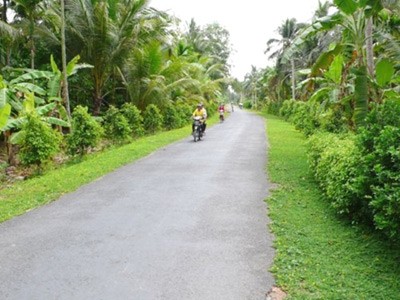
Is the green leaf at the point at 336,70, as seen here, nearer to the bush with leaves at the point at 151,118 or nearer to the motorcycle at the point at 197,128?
the motorcycle at the point at 197,128

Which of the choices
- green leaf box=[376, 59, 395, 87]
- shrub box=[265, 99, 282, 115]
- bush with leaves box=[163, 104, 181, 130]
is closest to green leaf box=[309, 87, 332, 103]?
green leaf box=[376, 59, 395, 87]

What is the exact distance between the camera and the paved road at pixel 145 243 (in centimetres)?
378

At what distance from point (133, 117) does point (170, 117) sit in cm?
480

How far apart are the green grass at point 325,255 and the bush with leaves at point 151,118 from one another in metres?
12.7

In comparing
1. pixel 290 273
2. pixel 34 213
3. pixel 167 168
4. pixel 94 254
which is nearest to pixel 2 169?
pixel 167 168

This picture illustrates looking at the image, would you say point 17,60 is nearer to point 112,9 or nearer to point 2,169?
point 112,9

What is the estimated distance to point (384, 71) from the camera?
754 centimetres

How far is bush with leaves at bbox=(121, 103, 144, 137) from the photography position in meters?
16.9

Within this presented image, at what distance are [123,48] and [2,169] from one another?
8325 millimetres

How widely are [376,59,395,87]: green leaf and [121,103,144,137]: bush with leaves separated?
11.2 metres

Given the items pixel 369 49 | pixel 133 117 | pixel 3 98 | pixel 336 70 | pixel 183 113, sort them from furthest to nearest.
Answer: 1. pixel 183 113
2. pixel 133 117
3. pixel 3 98
4. pixel 336 70
5. pixel 369 49

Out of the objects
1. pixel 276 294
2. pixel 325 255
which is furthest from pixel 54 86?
pixel 276 294

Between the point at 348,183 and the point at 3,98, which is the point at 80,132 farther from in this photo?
the point at 348,183

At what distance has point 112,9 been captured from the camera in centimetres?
1744
